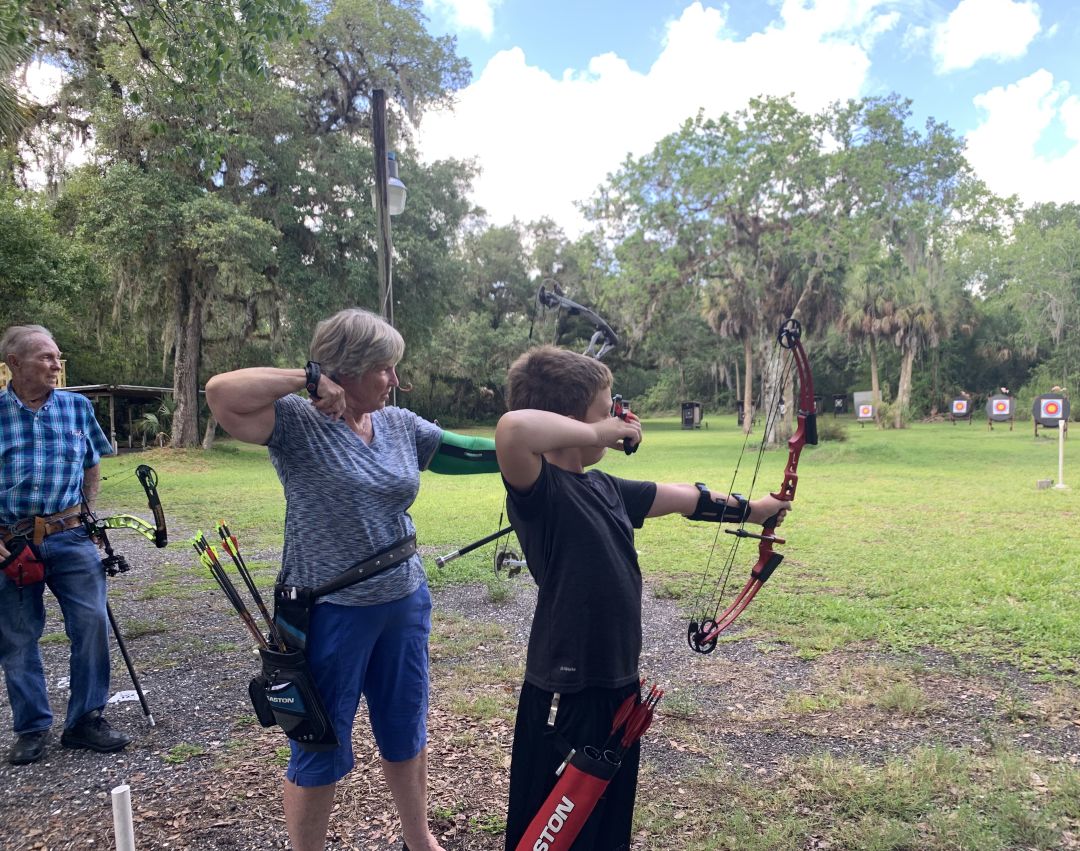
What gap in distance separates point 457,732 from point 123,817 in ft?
6.25

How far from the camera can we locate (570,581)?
182cm

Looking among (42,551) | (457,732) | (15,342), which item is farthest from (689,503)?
(15,342)

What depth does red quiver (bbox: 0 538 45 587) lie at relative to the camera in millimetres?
2984

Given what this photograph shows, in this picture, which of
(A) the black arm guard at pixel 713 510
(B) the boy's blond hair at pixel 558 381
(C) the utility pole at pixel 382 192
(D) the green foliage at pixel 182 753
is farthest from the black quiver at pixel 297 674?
(C) the utility pole at pixel 382 192

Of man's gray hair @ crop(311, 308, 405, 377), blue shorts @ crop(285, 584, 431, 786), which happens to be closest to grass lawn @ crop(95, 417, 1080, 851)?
blue shorts @ crop(285, 584, 431, 786)

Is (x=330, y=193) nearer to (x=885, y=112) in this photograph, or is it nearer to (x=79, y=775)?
(x=885, y=112)

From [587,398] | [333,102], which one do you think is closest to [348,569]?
[587,398]

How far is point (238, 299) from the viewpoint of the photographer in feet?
64.2

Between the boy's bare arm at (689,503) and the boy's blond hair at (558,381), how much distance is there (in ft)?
1.51

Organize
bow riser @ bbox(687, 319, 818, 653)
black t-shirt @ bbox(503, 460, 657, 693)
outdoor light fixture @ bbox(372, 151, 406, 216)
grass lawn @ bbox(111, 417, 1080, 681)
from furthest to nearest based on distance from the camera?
outdoor light fixture @ bbox(372, 151, 406, 216)
grass lawn @ bbox(111, 417, 1080, 681)
bow riser @ bbox(687, 319, 818, 653)
black t-shirt @ bbox(503, 460, 657, 693)

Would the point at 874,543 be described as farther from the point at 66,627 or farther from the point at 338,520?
the point at 66,627

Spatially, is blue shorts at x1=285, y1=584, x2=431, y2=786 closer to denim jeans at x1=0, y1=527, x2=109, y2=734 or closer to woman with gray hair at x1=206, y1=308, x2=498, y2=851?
woman with gray hair at x1=206, y1=308, x2=498, y2=851

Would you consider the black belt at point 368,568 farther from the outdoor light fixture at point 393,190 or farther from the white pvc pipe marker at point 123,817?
the outdoor light fixture at point 393,190

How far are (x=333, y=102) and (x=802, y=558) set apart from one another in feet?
59.4
